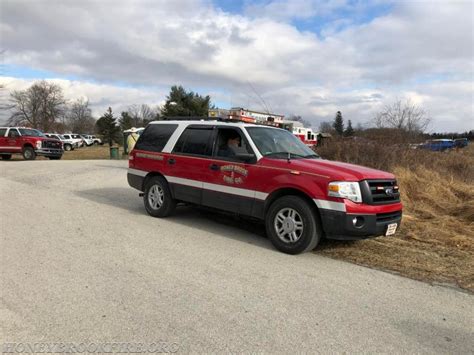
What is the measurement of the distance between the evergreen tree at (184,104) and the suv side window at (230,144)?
34274 mm

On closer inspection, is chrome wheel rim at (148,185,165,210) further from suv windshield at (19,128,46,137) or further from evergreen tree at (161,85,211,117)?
evergreen tree at (161,85,211,117)

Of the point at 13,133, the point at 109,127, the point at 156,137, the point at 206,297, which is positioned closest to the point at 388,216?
the point at 206,297

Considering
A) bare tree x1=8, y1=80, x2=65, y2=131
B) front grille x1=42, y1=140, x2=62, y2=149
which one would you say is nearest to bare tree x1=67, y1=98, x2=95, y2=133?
bare tree x1=8, y1=80, x2=65, y2=131

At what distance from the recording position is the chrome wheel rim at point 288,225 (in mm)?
5574

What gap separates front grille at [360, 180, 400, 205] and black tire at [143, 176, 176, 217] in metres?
3.65

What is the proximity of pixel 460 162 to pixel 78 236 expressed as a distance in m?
14.8

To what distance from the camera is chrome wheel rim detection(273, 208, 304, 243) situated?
5574 mm

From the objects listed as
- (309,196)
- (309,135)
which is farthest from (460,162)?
(309,135)

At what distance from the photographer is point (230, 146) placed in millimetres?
6672

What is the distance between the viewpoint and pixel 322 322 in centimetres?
361

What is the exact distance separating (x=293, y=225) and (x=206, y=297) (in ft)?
6.42

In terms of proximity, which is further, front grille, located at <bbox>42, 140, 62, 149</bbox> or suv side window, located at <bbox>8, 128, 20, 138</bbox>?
front grille, located at <bbox>42, 140, 62, 149</bbox>

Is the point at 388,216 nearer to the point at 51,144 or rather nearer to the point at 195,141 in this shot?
the point at 195,141

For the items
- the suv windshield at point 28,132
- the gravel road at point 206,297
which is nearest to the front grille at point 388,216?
the gravel road at point 206,297
